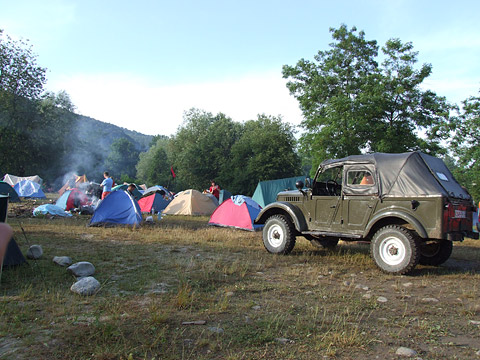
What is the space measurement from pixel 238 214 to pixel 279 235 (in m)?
4.44

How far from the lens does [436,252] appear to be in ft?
24.3

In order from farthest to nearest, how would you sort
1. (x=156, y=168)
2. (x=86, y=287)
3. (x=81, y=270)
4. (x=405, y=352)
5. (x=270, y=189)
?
1. (x=156, y=168)
2. (x=270, y=189)
3. (x=81, y=270)
4. (x=86, y=287)
5. (x=405, y=352)

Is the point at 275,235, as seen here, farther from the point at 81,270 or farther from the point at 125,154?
the point at 125,154

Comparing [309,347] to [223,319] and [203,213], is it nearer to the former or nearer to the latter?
[223,319]

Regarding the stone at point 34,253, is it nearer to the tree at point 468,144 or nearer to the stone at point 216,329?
the stone at point 216,329

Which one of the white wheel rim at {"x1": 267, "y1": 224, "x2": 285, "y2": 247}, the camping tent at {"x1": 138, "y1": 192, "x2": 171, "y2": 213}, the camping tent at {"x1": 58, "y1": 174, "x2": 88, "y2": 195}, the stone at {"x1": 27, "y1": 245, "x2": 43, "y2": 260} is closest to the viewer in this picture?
the stone at {"x1": 27, "y1": 245, "x2": 43, "y2": 260}

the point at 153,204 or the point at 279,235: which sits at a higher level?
the point at 279,235

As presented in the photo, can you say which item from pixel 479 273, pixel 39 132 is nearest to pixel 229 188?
pixel 39 132

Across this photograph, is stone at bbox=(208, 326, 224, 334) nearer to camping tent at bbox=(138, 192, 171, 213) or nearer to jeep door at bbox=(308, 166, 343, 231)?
jeep door at bbox=(308, 166, 343, 231)

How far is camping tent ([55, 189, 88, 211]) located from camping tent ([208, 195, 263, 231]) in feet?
25.8

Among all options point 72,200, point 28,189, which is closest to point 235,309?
point 72,200

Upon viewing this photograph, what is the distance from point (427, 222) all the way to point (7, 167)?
3209 centimetres

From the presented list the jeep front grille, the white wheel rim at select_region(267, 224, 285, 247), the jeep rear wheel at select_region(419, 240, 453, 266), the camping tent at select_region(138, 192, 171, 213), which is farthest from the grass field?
the camping tent at select_region(138, 192, 171, 213)

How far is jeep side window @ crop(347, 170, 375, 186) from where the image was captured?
727 centimetres
